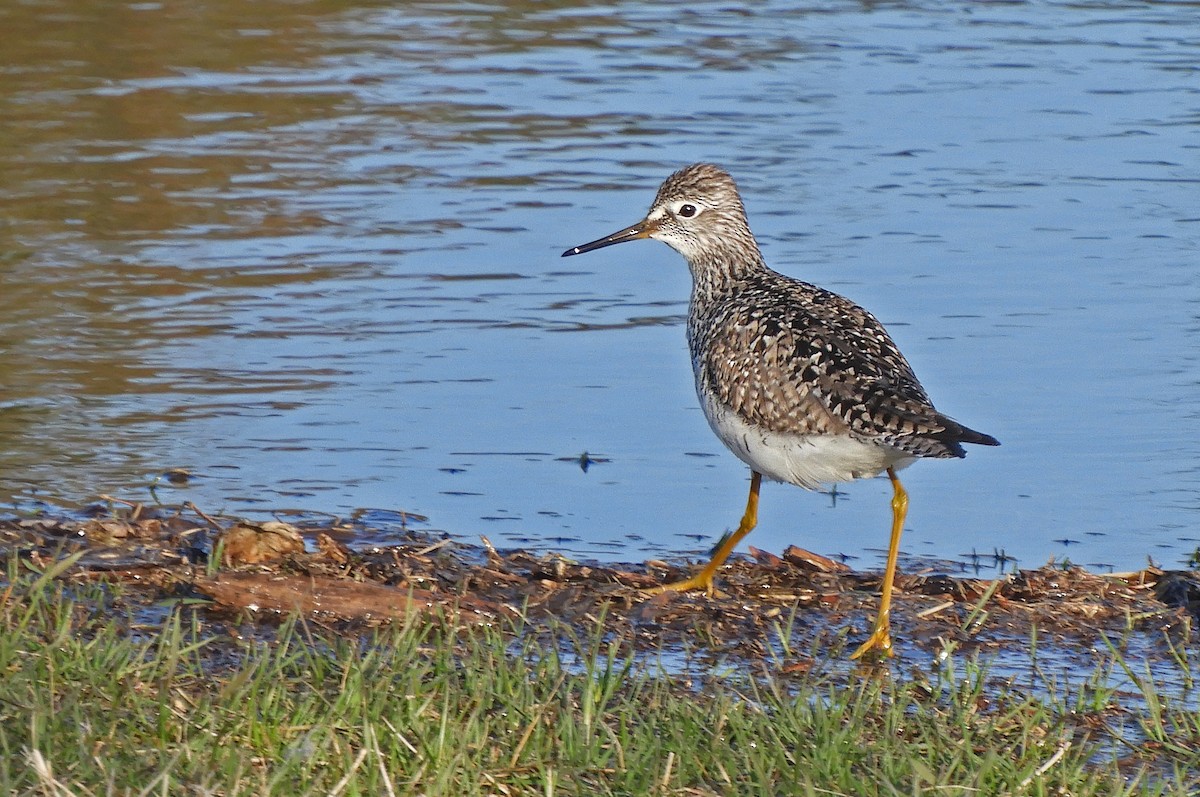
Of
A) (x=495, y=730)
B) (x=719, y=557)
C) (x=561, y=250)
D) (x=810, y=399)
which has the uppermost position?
(x=810, y=399)

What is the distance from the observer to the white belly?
600cm

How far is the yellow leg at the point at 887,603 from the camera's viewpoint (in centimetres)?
570

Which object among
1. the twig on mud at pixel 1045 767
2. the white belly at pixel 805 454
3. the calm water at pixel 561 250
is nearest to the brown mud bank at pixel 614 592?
the white belly at pixel 805 454

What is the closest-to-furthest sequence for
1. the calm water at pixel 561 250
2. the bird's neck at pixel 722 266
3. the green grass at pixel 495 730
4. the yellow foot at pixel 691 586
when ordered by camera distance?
the green grass at pixel 495 730 < the yellow foot at pixel 691 586 < the bird's neck at pixel 722 266 < the calm water at pixel 561 250

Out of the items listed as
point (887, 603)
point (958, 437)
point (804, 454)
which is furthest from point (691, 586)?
point (958, 437)

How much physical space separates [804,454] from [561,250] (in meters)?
5.07

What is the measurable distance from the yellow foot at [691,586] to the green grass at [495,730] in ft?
3.48

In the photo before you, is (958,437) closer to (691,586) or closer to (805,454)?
(805,454)

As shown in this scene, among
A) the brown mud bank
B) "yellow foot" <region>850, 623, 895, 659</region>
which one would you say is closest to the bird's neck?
the brown mud bank

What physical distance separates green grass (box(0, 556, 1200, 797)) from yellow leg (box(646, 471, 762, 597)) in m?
1.14

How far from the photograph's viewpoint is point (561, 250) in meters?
11.0

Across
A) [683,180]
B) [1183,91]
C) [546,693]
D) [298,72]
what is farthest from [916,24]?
[546,693]

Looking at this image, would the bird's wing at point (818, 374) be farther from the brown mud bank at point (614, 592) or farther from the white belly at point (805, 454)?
the brown mud bank at point (614, 592)

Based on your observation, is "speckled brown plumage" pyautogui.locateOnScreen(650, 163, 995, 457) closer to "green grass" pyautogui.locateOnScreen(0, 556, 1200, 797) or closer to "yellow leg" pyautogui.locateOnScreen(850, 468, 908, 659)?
"yellow leg" pyautogui.locateOnScreen(850, 468, 908, 659)
